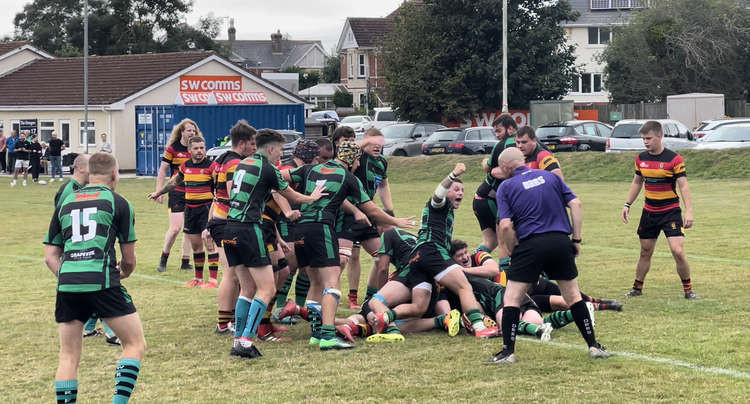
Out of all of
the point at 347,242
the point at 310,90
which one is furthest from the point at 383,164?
the point at 310,90

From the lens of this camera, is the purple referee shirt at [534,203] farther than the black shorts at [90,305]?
Yes

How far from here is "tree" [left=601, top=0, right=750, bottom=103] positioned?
2245 inches

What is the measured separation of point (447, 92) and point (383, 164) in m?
39.9

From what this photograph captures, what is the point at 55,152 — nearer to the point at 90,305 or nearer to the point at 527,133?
the point at 527,133

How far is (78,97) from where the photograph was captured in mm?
49375

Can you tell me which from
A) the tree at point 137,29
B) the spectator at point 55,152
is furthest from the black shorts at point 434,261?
the tree at point 137,29

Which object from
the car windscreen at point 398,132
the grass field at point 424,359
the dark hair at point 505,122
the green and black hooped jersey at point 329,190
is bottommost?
the grass field at point 424,359

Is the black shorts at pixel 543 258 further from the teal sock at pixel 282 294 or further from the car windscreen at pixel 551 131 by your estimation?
the car windscreen at pixel 551 131

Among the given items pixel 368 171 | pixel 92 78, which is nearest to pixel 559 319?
pixel 368 171

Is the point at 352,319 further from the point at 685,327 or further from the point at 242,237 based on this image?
the point at 685,327

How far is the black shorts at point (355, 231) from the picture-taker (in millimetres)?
10938

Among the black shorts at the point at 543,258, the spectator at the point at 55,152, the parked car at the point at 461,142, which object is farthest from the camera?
the parked car at the point at 461,142

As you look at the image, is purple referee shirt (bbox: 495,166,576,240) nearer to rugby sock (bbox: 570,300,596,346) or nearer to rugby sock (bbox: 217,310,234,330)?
rugby sock (bbox: 570,300,596,346)

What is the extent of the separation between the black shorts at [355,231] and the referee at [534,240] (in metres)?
2.92
